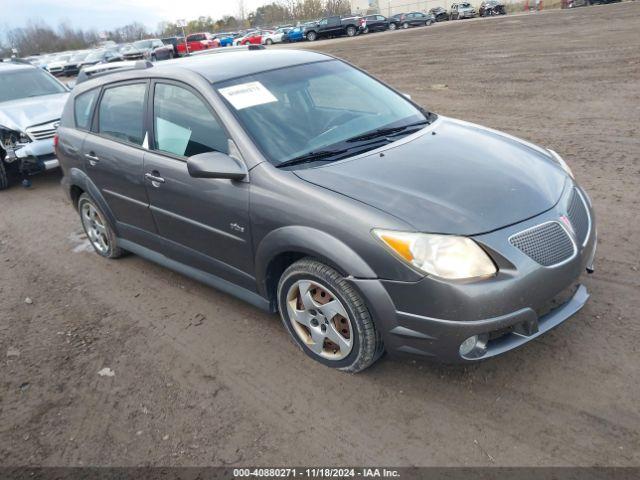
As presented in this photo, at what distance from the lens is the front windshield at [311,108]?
10.9 feet

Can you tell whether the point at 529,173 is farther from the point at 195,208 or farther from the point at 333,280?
the point at 195,208

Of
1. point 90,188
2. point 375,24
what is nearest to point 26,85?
point 90,188

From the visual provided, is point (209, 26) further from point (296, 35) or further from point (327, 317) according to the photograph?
point (327, 317)

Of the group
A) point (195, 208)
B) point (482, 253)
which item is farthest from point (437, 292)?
point (195, 208)

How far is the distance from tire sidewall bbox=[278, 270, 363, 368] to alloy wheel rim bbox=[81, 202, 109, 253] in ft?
8.26

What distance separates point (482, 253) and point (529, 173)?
885 millimetres

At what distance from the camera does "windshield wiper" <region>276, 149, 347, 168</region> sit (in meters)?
3.17

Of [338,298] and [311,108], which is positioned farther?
[311,108]

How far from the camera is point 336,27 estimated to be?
4038cm

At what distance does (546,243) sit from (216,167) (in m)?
1.90

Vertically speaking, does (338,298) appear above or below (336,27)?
below

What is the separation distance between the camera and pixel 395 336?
2.73 meters

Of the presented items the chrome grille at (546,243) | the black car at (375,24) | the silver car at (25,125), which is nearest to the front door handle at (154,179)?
the chrome grille at (546,243)

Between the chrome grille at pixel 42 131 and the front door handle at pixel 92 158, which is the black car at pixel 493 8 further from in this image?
the front door handle at pixel 92 158
